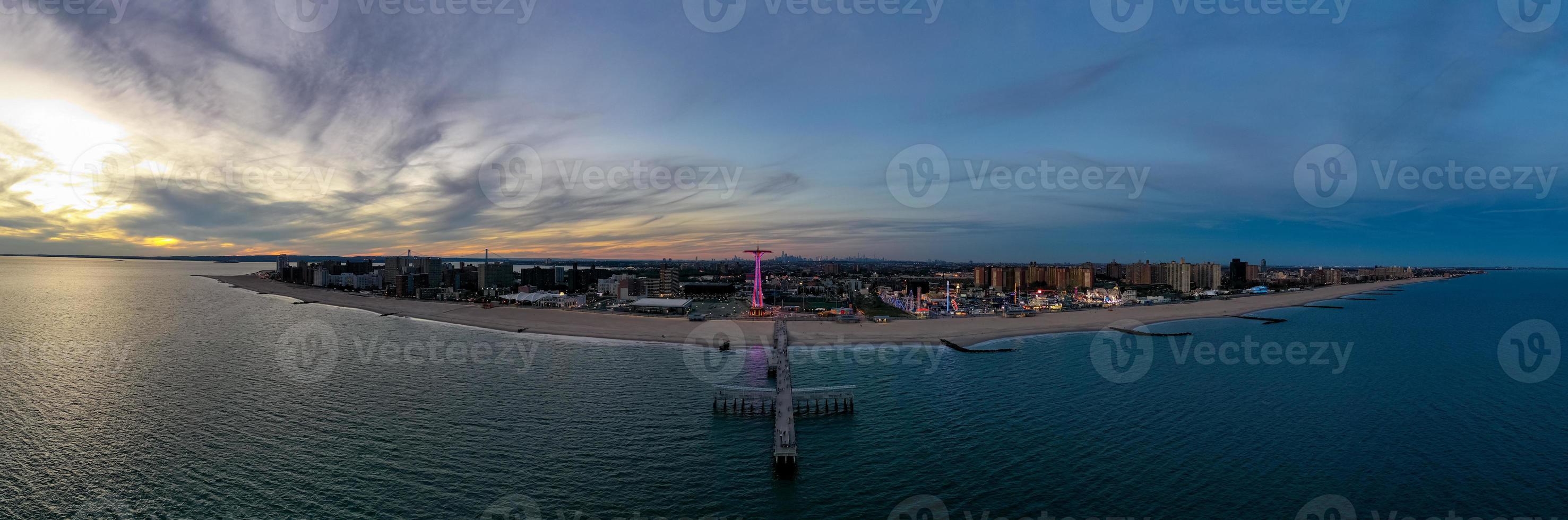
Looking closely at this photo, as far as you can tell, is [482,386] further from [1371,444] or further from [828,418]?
[1371,444]

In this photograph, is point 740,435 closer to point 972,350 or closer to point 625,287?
point 972,350

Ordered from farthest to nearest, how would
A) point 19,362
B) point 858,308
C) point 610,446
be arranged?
point 858,308
point 19,362
point 610,446

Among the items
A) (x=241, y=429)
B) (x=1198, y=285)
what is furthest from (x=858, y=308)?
(x=1198, y=285)

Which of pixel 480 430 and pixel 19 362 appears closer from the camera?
pixel 480 430

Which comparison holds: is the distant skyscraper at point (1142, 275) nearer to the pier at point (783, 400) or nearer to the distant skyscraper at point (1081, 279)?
the distant skyscraper at point (1081, 279)

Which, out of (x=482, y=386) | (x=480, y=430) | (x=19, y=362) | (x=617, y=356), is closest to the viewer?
(x=480, y=430)

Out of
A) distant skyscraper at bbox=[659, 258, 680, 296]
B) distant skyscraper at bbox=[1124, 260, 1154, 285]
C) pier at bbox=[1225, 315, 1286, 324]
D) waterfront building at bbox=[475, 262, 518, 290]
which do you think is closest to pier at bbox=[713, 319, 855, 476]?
pier at bbox=[1225, 315, 1286, 324]

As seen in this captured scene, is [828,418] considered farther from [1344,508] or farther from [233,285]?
[233,285]

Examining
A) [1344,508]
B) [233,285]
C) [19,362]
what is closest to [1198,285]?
[1344,508]
